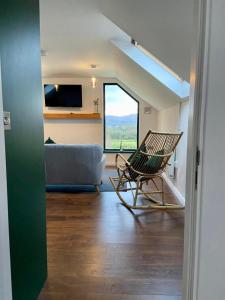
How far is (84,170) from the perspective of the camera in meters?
4.07

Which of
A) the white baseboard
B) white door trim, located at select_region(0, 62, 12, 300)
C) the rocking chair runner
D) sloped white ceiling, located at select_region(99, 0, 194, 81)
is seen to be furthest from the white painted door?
the white baseboard

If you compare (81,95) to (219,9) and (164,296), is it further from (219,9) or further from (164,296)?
(219,9)

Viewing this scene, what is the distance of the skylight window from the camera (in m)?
3.89

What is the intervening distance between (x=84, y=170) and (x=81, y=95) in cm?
325

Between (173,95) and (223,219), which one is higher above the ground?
(173,95)

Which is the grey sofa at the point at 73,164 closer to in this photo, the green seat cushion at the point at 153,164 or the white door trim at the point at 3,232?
the green seat cushion at the point at 153,164

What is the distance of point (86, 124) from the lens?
689 centimetres

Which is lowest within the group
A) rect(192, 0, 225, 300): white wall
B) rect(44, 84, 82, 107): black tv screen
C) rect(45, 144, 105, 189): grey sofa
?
rect(45, 144, 105, 189): grey sofa

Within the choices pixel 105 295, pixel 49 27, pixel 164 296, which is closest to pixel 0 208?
pixel 105 295

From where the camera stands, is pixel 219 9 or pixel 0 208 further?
pixel 0 208

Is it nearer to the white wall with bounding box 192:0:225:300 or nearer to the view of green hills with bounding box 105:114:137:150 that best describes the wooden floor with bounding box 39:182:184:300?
the white wall with bounding box 192:0:225:300

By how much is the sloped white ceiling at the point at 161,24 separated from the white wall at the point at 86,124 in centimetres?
378

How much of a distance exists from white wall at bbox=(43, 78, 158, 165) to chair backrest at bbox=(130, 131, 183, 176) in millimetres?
3053

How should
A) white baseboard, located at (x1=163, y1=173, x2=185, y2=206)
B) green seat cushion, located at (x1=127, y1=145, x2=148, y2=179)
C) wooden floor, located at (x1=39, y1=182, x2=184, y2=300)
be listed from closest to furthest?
wooden floor, located at (x1=39, y1=182, x2=184, y2=300)
green seat cushion, located at (x1=127, y1=145, x2=148, y2=179)
white baseboard, located at (x1=163, y1=173, x2=185, y2=206)
